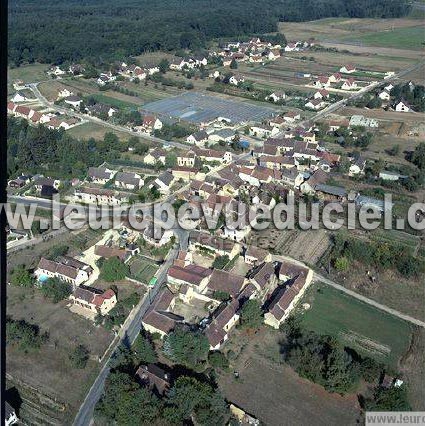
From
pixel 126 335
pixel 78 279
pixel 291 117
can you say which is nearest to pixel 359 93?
pixel 291 117

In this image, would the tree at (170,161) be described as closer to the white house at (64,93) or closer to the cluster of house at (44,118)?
the cluster of house at (44,118)

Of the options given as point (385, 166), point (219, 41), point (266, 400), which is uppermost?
point (219, 41)

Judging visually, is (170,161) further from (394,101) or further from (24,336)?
(394,101)

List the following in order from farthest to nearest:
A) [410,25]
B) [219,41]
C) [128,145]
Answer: [410,25] → [219,41] → [128,145]

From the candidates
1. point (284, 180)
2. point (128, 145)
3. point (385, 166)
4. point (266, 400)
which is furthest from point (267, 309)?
point (128, 145)

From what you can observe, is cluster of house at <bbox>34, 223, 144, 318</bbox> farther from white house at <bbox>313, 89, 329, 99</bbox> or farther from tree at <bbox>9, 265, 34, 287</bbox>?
white house at <bbox>313, 89, 329, 99</bbox>

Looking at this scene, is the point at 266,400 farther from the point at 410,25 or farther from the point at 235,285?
the point at 410,25

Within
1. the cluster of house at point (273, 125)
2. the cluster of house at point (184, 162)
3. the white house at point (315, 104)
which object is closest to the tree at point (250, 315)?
the cluster of house at point (184, 162)
